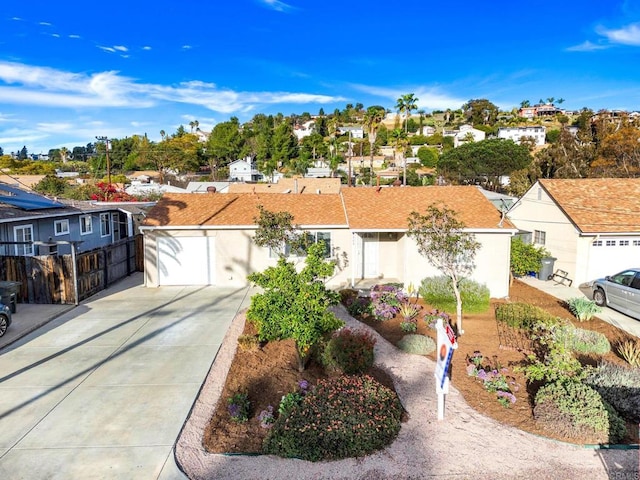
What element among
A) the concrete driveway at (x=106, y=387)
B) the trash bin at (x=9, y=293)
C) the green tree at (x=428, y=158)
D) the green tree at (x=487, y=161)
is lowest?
the concrete driveway at (x=106, y=387)

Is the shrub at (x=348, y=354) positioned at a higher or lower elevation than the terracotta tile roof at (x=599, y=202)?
lower

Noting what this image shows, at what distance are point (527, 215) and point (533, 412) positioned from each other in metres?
15.8

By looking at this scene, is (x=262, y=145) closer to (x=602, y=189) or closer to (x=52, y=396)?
(x=602, y=189)

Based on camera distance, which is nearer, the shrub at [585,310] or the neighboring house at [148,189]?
the shrub at [585,310]

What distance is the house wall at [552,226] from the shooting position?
1802cm

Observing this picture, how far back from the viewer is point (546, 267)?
1883cm

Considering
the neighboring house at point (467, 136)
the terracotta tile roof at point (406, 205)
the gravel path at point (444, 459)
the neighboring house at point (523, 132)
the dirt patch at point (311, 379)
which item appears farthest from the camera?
the neighboring house at point (523, 132)

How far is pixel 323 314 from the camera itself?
30.2 feet

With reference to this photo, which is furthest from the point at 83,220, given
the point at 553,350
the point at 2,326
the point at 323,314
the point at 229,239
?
the point at 553,350

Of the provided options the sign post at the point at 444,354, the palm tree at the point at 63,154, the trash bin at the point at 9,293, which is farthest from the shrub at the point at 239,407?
the palm tree at the point at 63,154

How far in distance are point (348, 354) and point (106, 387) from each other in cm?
496

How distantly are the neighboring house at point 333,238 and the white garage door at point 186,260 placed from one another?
0.04 meters

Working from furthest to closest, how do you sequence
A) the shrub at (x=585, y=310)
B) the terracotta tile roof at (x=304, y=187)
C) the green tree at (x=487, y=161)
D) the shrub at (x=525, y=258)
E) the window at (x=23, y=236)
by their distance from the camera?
the green tree at (x=487, y=161), the terracotta tile roof at (x=304, y=187), the shrub at (x=525, y=258), the window at (x=23, y=236), the shrub at (x=585, y=310)

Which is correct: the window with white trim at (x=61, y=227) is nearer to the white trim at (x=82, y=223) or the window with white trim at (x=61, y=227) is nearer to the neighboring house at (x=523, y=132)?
the white trim at (x=82, y=223)
